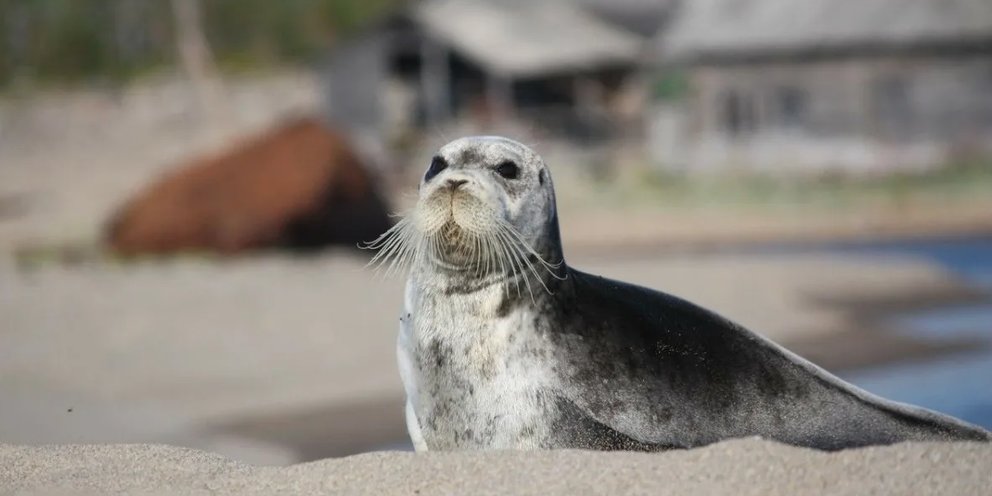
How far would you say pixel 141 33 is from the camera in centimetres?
5209

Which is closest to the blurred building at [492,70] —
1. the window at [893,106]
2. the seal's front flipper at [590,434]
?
the window at [893,106]

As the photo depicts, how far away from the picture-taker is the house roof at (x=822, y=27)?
1302 inches

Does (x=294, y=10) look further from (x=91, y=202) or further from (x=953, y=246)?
(x=953, y=246)

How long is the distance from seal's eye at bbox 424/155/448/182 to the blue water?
614cm

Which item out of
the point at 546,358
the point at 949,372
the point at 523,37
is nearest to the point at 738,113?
the point at 523,37

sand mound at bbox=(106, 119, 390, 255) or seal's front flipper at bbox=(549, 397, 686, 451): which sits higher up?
seal's front flipper at bbox=(549, 397, 686, 451)

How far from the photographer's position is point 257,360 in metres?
13.4

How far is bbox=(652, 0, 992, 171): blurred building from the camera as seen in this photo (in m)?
33.3

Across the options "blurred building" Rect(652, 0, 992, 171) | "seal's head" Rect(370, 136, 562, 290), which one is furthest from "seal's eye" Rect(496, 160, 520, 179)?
"blurred building" Rect(652, 0, 992, 171)

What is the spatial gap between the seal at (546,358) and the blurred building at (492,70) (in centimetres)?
3083

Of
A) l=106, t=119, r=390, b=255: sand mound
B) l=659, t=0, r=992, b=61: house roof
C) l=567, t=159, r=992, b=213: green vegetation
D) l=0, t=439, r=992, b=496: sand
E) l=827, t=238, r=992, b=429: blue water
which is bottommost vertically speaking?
l=567, t=159, r=992, b=213: green vegetation

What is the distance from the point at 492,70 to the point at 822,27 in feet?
25.2

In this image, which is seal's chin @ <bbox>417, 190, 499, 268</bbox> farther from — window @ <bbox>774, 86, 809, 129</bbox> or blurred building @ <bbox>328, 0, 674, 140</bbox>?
blurred building @ <bbox>328, 0, 674, 140</bbox>

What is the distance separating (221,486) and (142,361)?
27.7 feet
